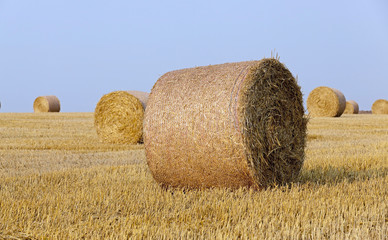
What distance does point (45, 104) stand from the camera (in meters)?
30.3

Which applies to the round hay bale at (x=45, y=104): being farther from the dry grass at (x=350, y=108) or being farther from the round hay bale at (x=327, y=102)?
the dry grass at (x=350, y=108)

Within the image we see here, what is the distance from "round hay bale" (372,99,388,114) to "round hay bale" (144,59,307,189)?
3235 centimetres

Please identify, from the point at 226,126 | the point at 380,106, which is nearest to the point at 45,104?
the point at 380,106

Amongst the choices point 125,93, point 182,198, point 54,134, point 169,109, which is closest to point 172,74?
point 169,109

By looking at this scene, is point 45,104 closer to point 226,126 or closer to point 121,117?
point 121,117

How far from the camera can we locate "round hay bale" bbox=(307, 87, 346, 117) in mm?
25500

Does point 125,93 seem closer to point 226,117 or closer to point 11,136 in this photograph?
point 11,136

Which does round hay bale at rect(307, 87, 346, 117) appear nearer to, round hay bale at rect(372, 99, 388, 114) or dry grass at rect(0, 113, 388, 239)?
round hay bale at rect(372, 99, 388, 114)

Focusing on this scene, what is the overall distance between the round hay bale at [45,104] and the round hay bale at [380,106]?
1031 inches

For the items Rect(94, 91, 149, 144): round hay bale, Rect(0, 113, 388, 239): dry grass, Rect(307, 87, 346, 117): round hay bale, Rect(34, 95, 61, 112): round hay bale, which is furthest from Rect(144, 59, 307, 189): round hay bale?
Rect(34, 95, 61, 112): round hay bale

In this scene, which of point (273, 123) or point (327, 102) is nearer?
point (273, 123)

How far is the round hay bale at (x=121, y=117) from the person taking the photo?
42.0 ft

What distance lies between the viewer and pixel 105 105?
1348 cm

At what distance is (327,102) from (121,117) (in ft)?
54.6
